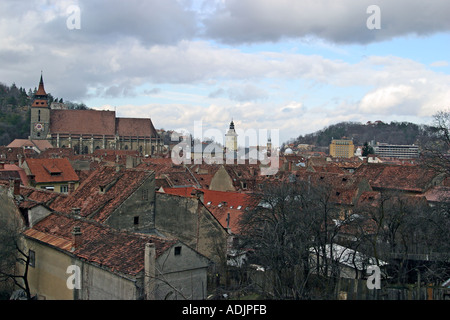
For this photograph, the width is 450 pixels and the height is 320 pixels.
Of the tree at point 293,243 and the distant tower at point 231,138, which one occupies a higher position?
the distant tower at point 231,138

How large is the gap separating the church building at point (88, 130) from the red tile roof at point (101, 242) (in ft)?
354


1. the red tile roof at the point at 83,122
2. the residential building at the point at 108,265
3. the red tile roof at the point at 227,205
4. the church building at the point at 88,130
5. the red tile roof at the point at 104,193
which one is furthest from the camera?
the red tile roof at the point at 83,122

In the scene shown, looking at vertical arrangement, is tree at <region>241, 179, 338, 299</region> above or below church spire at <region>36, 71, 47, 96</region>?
below

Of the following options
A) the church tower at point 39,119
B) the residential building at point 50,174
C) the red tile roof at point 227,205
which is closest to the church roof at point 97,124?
the church tower at point 39,119

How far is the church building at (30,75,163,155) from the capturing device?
423 feet

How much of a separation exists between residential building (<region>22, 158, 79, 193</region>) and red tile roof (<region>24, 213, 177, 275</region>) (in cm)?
2384

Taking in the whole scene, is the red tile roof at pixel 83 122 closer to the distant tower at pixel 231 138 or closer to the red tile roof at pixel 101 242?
the distant tower at pixel 231 138

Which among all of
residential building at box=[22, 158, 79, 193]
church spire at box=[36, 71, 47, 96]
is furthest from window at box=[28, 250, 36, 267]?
church spire at box=[36, 71, 47, 96]

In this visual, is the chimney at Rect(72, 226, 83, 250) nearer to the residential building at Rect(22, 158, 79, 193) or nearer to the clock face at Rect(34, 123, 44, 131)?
the residential building at Rect(22, 158, 79, 193)

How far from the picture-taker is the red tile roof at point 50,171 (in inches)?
1778

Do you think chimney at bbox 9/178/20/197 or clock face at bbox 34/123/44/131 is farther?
clock face at bbox 34/123/44/131

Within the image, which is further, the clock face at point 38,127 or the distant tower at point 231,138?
the distant tower at point 231,138
